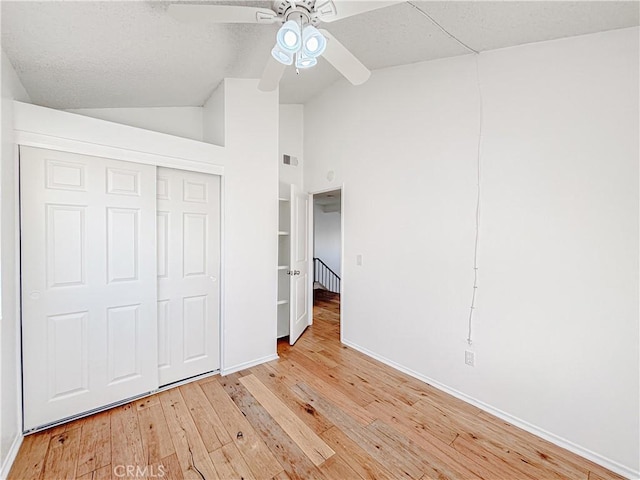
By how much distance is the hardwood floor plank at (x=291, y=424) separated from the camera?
5.59 ft

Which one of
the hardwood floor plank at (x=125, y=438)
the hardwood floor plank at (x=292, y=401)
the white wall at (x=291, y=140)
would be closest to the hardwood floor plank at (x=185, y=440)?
the hardwood floor plank at (x=125, y=438)

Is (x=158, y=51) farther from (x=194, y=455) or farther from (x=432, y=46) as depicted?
(x=194, y=455)

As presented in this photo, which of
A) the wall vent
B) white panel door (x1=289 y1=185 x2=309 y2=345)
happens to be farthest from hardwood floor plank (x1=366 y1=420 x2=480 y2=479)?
the wall vent

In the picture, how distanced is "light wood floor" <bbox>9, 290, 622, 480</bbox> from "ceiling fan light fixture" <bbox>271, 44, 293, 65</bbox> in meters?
2.30

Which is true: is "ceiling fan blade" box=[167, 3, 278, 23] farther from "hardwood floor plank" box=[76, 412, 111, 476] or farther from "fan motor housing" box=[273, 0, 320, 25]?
"hardwood floor plank" box=[76, 412, 111, 476]

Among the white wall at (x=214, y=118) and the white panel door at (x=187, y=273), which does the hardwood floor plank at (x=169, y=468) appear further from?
the white wall at (x=214, y=118)

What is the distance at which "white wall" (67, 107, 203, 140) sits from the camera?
2609 mm

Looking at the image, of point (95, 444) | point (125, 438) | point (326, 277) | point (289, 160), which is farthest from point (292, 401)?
point (326, 277)

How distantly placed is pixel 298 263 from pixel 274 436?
1.89m

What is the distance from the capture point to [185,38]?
1.85m

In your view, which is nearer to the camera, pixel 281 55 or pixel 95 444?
A: pixel 281 55

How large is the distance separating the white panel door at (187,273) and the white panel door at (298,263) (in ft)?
2.96

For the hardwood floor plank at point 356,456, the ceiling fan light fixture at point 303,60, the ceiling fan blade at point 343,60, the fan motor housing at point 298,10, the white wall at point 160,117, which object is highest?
the white wall at point 160,117

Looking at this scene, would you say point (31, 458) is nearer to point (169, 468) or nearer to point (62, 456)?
point (62, 456)
